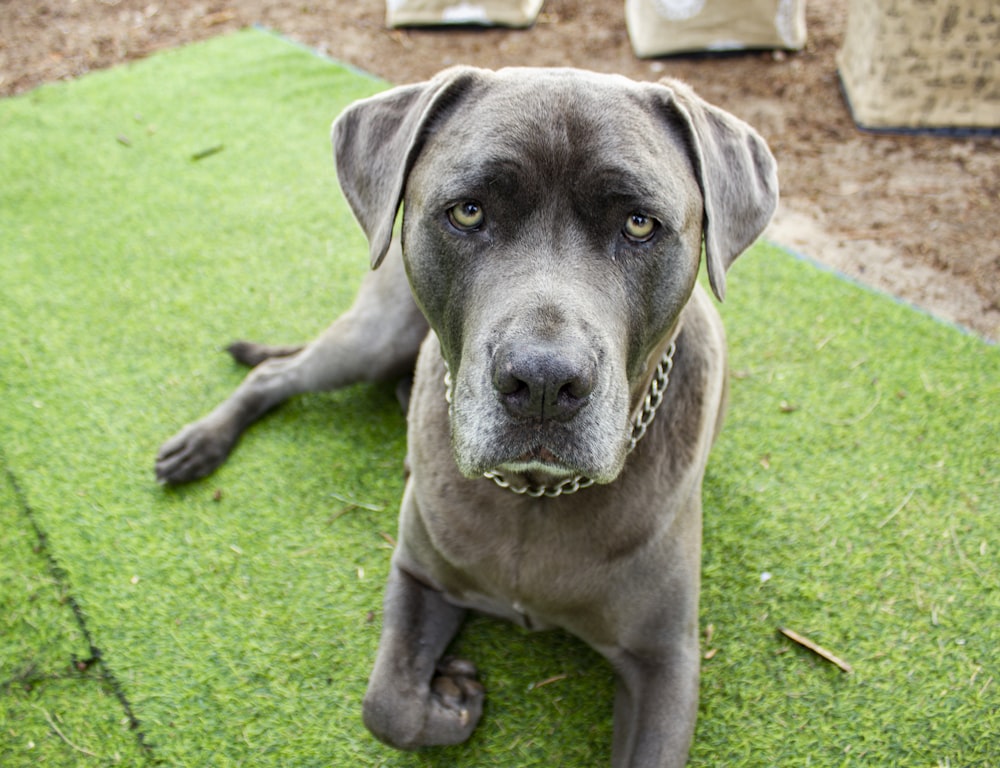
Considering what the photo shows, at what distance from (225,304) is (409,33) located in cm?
339

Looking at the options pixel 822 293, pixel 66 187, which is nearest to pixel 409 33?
pixel 66 187

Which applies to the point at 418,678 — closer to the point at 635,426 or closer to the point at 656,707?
the point at 656,707

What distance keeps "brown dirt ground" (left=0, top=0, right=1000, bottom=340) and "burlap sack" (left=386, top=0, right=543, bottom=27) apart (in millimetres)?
82

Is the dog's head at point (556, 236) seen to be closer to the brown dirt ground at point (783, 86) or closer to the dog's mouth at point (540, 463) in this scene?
the dog's mouth at point (540, 463)

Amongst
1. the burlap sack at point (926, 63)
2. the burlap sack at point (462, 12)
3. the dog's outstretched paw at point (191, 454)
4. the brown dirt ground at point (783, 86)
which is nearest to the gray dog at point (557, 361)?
the dog's outstretched paw at point (191, 454)

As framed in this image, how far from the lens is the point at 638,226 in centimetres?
180

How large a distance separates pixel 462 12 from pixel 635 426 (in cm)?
494

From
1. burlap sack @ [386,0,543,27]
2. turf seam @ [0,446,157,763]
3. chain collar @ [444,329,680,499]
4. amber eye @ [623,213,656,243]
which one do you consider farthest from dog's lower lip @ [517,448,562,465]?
burlap sack @ [386,0,543,27]

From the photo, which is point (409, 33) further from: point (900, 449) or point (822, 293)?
point (900, 449)

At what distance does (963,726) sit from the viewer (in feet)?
7.36

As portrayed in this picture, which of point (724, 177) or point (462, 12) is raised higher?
point (724, 177)

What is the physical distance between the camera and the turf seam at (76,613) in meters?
2.28

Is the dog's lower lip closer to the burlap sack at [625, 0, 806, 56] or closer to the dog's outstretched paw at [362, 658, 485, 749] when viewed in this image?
the dog's outstretched paw at [362, 658, 485, 749]

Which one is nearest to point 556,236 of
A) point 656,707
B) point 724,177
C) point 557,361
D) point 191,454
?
point 557,361
